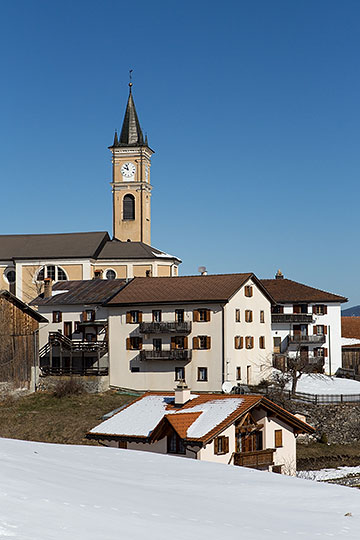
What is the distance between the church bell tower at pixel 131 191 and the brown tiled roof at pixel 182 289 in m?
37.9

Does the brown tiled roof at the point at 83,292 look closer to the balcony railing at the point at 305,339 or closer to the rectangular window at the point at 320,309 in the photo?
the balcony railing at the point at 305,339

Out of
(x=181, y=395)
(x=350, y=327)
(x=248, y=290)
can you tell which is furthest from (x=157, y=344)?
(x=350, y=327)

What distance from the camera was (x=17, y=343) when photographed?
52.9 meters

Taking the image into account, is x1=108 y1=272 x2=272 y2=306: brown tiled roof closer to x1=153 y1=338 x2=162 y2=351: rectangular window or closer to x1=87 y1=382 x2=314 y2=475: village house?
x1=153 y1=338 x2=162 y2=351: rectangular window

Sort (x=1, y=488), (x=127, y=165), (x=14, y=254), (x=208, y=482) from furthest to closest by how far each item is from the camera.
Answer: (x=127, y=165)
(x=14, y=254)
(x=208, y=482)
(x=1, y=488)

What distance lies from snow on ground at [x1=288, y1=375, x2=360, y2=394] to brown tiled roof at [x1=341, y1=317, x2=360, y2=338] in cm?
1715

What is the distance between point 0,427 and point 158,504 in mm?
35155

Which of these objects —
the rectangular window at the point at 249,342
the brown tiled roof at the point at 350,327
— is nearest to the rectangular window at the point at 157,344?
the rectangular window at the point at 249,342

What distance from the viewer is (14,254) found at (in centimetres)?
7756

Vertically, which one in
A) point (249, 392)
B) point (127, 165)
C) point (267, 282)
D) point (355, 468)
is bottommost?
point (355, 468)

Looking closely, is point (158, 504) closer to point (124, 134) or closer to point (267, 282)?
point (267, 282)

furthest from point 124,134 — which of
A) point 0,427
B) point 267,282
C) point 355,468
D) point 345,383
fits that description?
point 355,468

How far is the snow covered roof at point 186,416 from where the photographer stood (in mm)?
28391

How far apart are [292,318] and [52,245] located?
2956 centimetres
